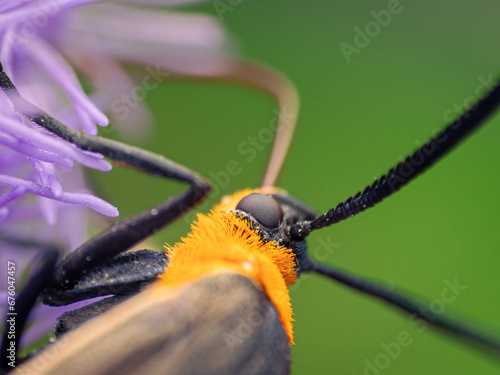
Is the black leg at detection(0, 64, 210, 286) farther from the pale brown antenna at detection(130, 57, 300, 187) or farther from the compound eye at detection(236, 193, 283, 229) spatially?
the pale brown antenna at detection(130, 57, 300, 187)

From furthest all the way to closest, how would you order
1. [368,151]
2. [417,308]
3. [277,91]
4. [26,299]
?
[368,151]
[277,91]
[417,308]
[26,299]

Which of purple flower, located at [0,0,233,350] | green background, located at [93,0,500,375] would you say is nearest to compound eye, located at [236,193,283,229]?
purple flower, located at [0,0,233,350]

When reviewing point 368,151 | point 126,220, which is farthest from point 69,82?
point 368,151

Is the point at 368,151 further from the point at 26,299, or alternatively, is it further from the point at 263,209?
the point at 26,299

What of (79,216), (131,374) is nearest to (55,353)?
(131,374)

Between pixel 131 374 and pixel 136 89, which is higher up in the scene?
pixel 131 374

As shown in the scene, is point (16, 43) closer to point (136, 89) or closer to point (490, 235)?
point (136, 89)

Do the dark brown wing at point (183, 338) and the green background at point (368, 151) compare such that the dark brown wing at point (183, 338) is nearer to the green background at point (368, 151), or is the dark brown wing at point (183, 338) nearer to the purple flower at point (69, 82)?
the purple flower at point (69, 82)
